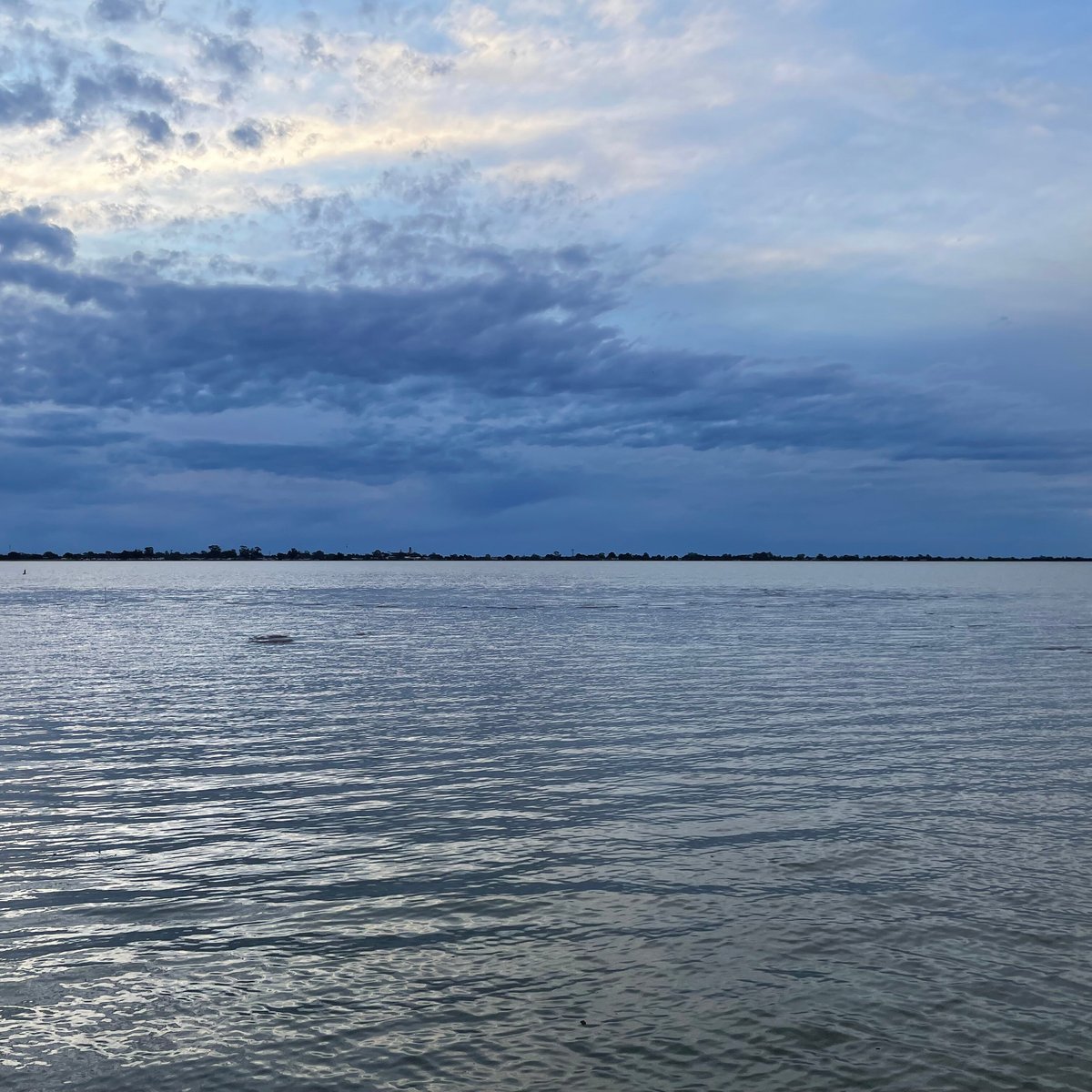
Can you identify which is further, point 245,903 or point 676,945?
point 245,903

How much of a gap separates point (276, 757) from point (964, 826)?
18.6 meters

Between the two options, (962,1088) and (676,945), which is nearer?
(962,1088)

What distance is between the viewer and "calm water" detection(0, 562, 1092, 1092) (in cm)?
1133

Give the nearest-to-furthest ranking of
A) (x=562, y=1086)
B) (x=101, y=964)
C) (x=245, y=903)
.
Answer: (x=562, y=1086) → (x=101, y=964) → (x=245, y=903)

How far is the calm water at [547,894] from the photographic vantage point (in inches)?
446

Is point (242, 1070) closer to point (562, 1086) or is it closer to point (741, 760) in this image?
point (562, 1086)

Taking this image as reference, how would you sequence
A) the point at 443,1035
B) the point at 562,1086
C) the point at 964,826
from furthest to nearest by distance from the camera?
1. the point at 964,826
2. the point at 443,1035
3. the point at 562,1086

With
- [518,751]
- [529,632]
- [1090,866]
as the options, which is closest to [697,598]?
[529,632]

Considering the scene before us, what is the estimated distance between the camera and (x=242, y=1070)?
11.0m

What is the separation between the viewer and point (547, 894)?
16.6 meters

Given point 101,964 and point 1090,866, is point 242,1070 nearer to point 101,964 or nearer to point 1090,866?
point 101,964

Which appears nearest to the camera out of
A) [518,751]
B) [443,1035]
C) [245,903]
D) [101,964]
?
[443,1035]

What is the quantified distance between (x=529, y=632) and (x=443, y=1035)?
70.7 meters

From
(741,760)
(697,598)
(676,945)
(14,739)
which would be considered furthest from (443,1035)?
(697,598)
